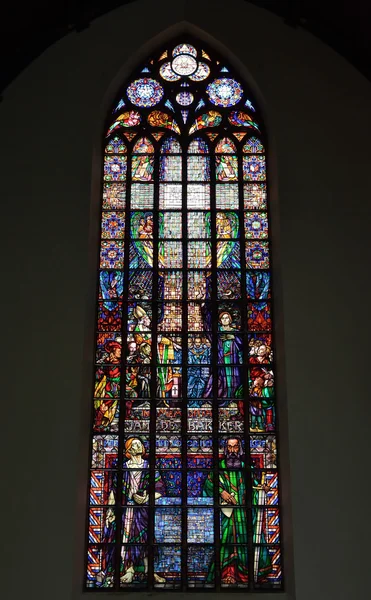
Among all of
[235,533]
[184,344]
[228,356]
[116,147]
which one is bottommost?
[235,533]

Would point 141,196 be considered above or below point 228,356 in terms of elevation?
above

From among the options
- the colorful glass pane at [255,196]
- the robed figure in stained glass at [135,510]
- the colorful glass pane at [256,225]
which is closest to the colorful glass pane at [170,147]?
the colorful glass pane at [255,196]

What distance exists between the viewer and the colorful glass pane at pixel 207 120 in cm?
950

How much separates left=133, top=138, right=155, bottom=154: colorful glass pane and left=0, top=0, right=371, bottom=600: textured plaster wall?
51cm

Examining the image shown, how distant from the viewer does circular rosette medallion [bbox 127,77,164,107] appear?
31.4ft

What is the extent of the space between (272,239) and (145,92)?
7.58 feet

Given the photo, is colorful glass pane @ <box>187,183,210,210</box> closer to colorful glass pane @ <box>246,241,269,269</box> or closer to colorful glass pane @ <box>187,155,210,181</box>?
colorful glass pane @ <box>187,155,210,181</box>

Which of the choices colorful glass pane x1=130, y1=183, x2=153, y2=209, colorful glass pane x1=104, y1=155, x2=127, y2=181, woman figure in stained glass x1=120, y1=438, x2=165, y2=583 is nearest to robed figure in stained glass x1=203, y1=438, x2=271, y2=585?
woman figure in stained glass x1=120, y1=438, x2=165, y2=583

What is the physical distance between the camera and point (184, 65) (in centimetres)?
969

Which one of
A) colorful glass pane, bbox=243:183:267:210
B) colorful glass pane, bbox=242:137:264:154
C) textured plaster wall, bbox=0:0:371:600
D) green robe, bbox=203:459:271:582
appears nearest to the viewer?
textured plaster wall, bbox=0:0:371:600
